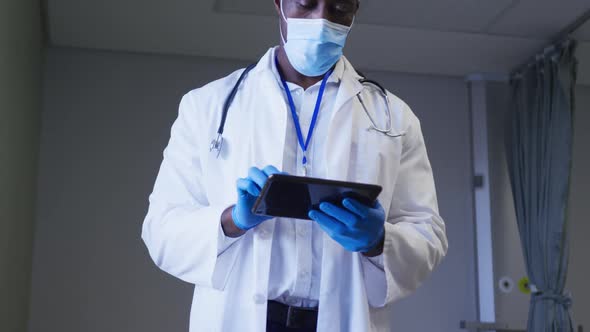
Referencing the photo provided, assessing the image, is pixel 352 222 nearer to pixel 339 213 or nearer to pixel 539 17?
pixel 339 213

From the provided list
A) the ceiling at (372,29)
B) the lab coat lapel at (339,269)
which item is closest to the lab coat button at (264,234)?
the lab coat lapel at (339,269)

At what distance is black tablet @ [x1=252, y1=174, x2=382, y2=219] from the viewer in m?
1.14

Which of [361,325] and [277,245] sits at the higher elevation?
[277,245]

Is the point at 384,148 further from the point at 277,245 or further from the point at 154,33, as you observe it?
the point at 154,33

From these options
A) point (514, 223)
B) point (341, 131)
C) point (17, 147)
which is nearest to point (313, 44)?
point (341, 131)

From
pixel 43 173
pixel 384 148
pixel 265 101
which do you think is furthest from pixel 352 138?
pixel 43 173

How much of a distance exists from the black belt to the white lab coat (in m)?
0.03

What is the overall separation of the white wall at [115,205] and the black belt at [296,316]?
7.50ft

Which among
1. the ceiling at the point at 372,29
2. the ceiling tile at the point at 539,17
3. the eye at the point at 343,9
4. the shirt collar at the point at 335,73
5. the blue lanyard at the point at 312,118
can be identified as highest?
the ceiling tile at the point at 539,17

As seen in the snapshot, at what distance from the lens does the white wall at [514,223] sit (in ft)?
12.4

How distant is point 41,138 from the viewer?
359 centimetres

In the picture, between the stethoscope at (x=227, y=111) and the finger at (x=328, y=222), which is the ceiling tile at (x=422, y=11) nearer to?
the stethoscope at (x=227, y=111)

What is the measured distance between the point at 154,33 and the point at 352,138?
2334 mm

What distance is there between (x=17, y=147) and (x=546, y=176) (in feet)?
8.12
